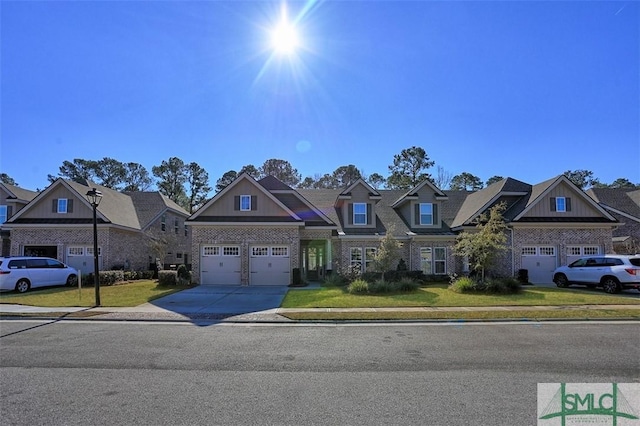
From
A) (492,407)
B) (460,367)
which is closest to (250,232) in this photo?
(460,367)

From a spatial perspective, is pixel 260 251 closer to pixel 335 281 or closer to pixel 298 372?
pixel 335 281

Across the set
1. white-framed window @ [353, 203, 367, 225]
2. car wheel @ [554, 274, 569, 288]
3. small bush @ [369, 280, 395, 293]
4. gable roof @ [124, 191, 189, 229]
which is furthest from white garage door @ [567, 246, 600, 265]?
gable roof @ [124, 191, 189, 229]

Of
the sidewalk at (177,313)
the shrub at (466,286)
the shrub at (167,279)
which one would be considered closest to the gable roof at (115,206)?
the shrub at (167,279)

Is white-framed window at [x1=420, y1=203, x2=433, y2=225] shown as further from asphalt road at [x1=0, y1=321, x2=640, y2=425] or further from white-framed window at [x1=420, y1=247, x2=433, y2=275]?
asphalt road at [x1=0, y1=321, x2=640, y2=425]

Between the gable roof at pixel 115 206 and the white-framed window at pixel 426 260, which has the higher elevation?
the gable roof at pixel 115 206

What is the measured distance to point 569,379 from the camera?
603 cm

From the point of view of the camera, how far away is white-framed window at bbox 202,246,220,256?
22391 mm

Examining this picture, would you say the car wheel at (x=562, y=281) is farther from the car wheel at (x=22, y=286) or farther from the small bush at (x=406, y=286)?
the car wheel at (x=22, y=286)

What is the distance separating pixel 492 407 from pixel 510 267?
21.0m

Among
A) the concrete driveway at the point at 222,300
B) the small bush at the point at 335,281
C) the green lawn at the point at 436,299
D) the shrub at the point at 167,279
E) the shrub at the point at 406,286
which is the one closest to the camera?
the concrete driveway at the point at 222,300

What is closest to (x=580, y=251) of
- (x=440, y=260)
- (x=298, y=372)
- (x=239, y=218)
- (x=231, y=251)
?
(x=440, y=260)

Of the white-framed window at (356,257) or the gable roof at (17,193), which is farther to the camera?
the gable roof at (17,193)

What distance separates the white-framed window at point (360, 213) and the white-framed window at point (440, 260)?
16.5ft

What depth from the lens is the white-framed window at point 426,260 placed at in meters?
24.8
